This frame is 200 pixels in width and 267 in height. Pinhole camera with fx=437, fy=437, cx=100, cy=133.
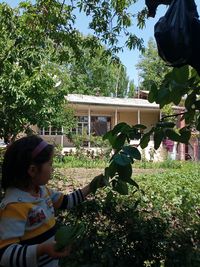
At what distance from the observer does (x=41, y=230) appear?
80.3 inches

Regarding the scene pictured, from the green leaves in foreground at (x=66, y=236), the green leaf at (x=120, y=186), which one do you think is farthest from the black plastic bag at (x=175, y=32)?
the green leaves in foreground at (x=66, y=236)

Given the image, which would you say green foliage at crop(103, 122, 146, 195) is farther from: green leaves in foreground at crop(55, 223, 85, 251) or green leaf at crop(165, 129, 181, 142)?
green leaves in foreground at crop(55, 223, 85, 251)

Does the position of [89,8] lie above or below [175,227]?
above

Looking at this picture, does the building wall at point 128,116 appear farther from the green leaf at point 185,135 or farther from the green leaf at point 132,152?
the green leaf at point 132,152

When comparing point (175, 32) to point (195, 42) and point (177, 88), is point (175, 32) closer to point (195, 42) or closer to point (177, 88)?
point (195, 42)

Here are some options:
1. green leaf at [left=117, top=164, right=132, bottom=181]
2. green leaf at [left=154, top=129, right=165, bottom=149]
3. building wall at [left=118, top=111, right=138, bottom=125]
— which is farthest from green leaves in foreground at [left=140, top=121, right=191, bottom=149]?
building wall at [left=118, top=111, right=138, bottom=125]

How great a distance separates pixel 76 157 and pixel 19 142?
58.5 ft

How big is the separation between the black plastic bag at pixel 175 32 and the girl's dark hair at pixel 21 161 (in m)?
0.74

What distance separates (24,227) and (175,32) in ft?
3.40

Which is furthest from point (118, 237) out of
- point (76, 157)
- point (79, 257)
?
point (76, 157)

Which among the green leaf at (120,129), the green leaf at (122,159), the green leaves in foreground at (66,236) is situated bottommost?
the green leaves in foreground at (66,236)

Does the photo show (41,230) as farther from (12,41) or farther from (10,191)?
(12,41)

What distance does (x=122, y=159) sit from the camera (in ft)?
6.38

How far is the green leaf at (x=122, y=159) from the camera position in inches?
76.0
